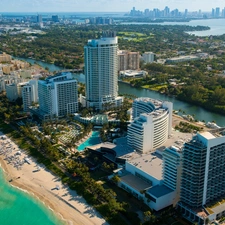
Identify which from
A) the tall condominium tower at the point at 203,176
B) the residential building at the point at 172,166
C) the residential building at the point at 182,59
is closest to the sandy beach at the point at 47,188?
the residential building at the point at 172,166

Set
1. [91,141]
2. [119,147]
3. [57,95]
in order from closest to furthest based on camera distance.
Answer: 1. [119,147]
2. [91,141]
3. [57,95]

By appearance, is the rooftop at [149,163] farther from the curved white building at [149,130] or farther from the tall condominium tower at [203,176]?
the tall condominium tower at [203,176]

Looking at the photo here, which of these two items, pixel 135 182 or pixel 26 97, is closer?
pixel 135 182

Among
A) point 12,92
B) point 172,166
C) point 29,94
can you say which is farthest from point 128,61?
point 172,166

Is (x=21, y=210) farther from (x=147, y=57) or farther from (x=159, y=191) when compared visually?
(x=147, y=57)

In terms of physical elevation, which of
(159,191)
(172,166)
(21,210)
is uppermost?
(172,166)

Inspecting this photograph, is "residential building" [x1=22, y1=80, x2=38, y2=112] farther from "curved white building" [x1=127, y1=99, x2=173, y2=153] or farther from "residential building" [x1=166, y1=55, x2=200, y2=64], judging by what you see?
"residential building" [x1=166, y1=55, x2=200, y2=64]

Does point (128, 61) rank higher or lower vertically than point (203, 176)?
higher

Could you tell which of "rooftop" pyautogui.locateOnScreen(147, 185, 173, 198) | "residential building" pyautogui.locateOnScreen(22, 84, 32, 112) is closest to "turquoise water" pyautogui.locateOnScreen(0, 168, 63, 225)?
"rooftop" pyautogui.locateOnScreen(147, 185, 173, 198)
